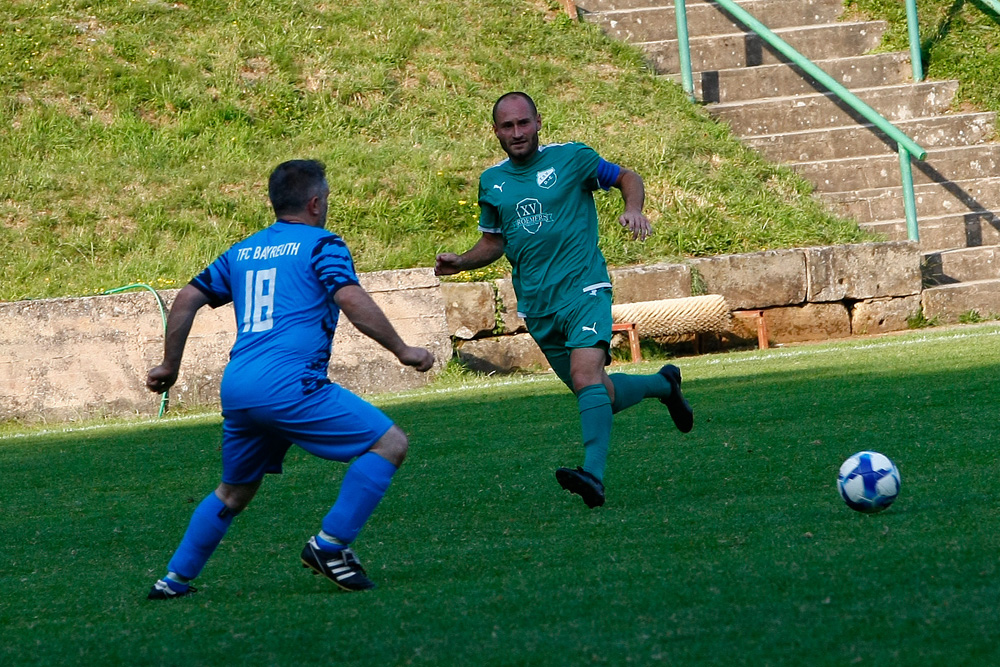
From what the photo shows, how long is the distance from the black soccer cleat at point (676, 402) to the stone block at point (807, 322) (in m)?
6.45

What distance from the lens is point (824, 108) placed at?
52.5 ft

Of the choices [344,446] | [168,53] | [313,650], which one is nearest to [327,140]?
[168,53]

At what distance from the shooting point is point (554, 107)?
51.9 ft

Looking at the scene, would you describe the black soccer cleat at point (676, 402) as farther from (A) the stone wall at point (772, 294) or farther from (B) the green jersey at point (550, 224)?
(A) the stone wall at point (772, 294)

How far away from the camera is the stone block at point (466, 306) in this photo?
12.4 meters

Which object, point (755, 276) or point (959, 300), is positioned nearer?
point (755, 276)

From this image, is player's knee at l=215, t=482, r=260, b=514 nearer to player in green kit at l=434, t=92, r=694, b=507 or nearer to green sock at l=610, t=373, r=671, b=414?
player in green kit at l=434, t=92, r=694, b=507

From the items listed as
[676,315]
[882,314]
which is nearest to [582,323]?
[676,315]

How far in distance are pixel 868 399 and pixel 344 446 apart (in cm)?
484

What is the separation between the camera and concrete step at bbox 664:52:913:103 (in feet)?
54.0

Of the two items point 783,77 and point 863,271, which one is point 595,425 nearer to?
point 863,271

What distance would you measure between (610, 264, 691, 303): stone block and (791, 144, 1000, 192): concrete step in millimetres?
3314

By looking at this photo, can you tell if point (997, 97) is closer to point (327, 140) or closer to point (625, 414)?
point (327, 140)

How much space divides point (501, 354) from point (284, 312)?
27.1 feet
